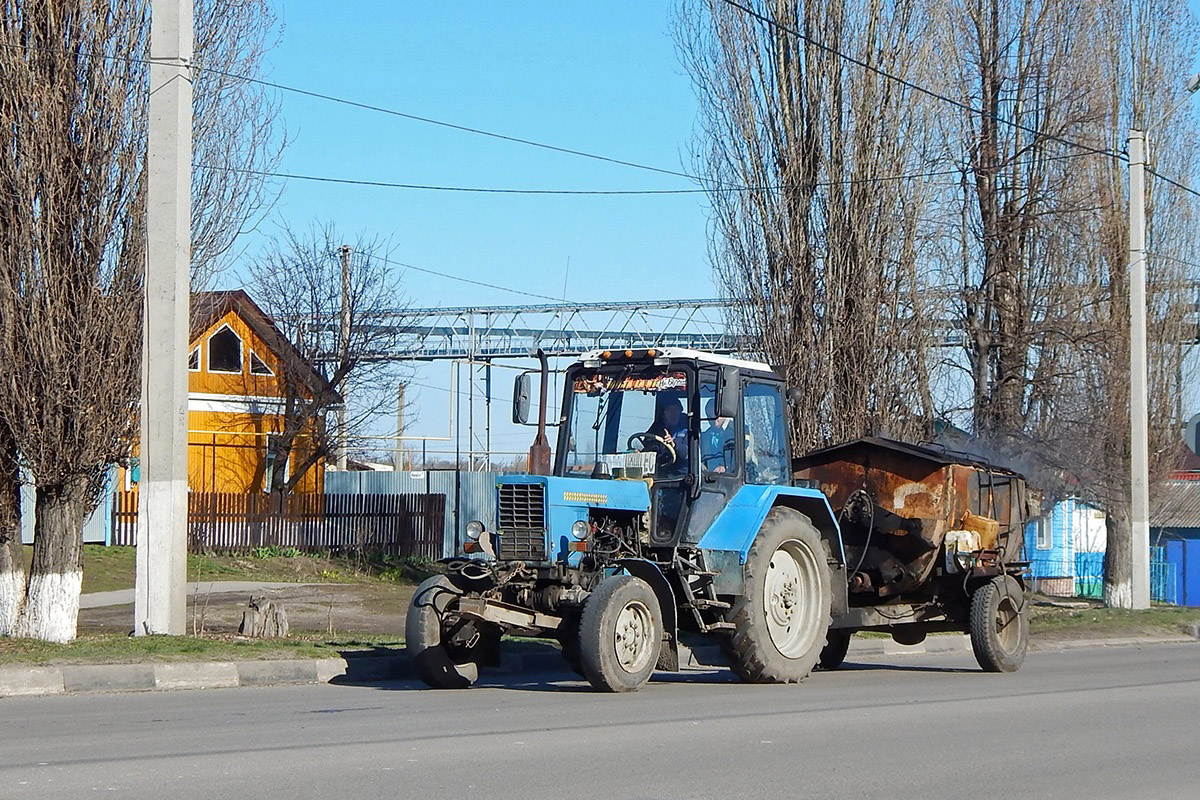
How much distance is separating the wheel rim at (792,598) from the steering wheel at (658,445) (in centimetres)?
130

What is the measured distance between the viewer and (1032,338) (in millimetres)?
27672

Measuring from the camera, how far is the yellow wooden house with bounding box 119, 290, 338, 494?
1608 inches

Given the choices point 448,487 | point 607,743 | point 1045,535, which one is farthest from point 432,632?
point 1045,535

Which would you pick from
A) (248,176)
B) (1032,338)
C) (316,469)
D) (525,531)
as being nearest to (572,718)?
(525,531)

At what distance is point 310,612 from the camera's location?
2047 centimetres

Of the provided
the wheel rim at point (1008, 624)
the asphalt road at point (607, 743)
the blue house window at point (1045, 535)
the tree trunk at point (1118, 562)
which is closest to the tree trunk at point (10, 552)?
the asphalt road at point (607, 743)

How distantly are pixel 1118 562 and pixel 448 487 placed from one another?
20865 millimetres

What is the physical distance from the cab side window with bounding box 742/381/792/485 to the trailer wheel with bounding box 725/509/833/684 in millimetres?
449

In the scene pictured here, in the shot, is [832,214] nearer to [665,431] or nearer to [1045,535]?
[665,431]

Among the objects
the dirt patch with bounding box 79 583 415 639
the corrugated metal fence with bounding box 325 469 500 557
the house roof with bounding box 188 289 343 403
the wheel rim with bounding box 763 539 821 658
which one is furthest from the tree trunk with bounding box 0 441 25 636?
the house roof with bounding box 188 289 343 403

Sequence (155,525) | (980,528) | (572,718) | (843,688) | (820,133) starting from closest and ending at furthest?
(572,718)
(843,688)
(155,525)
(980,528)
(820,133)

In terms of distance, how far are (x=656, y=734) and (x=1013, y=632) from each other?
7276 mm

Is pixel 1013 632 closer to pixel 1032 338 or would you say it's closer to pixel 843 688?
pixel 843 688

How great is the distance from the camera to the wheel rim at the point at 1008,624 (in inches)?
607
